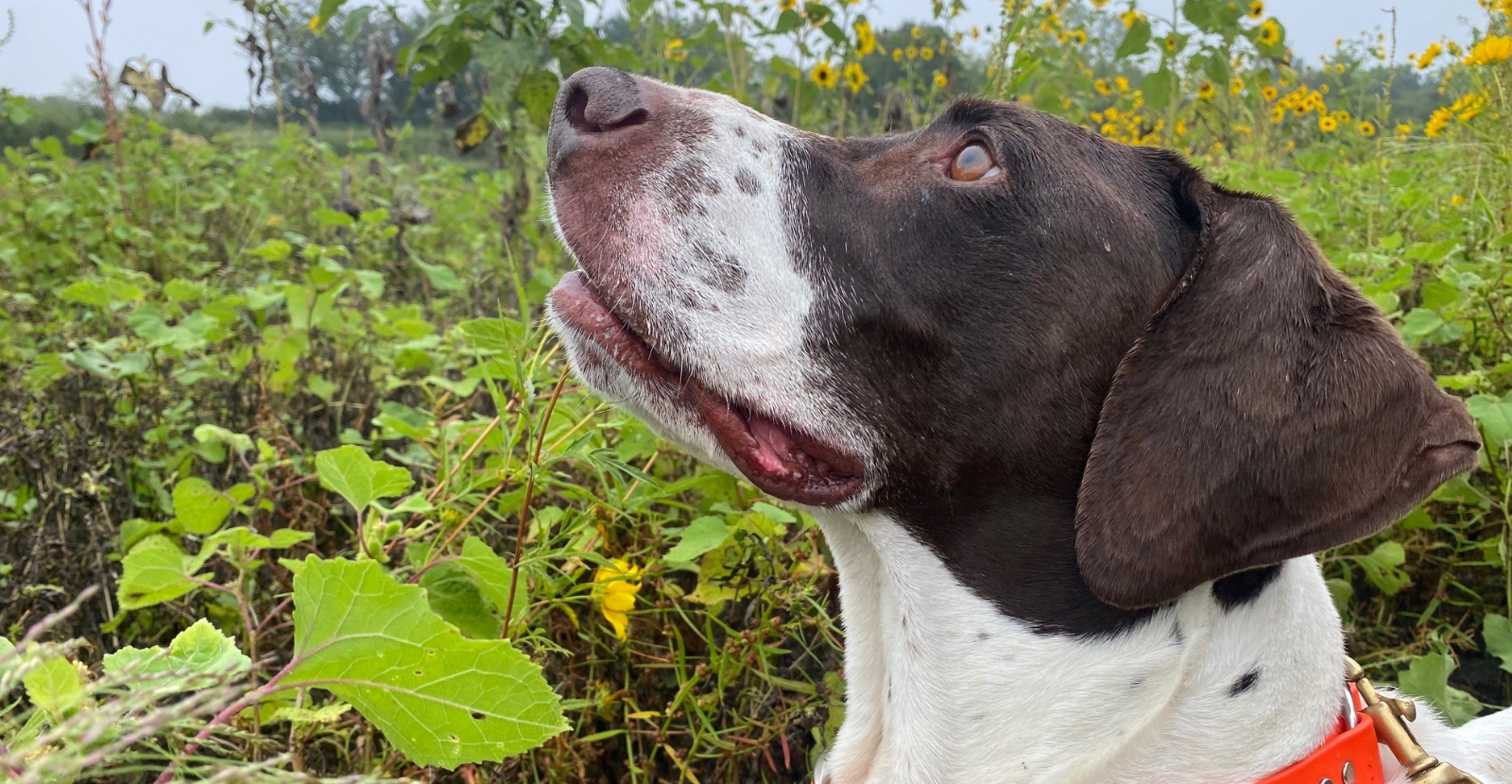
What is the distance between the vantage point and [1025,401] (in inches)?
77.2

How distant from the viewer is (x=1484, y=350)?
3.25 meters

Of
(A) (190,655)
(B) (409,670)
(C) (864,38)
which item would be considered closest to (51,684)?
(A) (190,655)

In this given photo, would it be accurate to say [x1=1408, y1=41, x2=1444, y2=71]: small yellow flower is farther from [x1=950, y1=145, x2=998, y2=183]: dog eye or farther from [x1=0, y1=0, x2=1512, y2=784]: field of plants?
[x1=950, y1=145, x2=998, y2=183]: dog eye

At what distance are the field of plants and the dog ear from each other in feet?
2.60

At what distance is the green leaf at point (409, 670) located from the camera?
1.27 metres

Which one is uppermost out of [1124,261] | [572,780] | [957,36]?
[957,36]

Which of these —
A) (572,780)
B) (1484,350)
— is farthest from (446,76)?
(1484,350)

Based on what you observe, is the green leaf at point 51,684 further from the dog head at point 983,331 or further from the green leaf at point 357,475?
the dog head at point 983,331

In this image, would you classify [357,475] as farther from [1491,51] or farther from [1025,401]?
[1491,51]

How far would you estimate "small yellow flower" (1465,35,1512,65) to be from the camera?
3781mm

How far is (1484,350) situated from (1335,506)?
2.10 metres

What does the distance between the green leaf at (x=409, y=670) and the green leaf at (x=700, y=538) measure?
0.81 m

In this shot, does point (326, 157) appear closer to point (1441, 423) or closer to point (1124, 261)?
point (1124, 261)

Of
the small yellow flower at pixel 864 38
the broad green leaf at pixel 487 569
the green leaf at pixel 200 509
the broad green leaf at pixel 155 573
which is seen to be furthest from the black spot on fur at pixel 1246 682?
the small yellow flower at pixel 864 38
